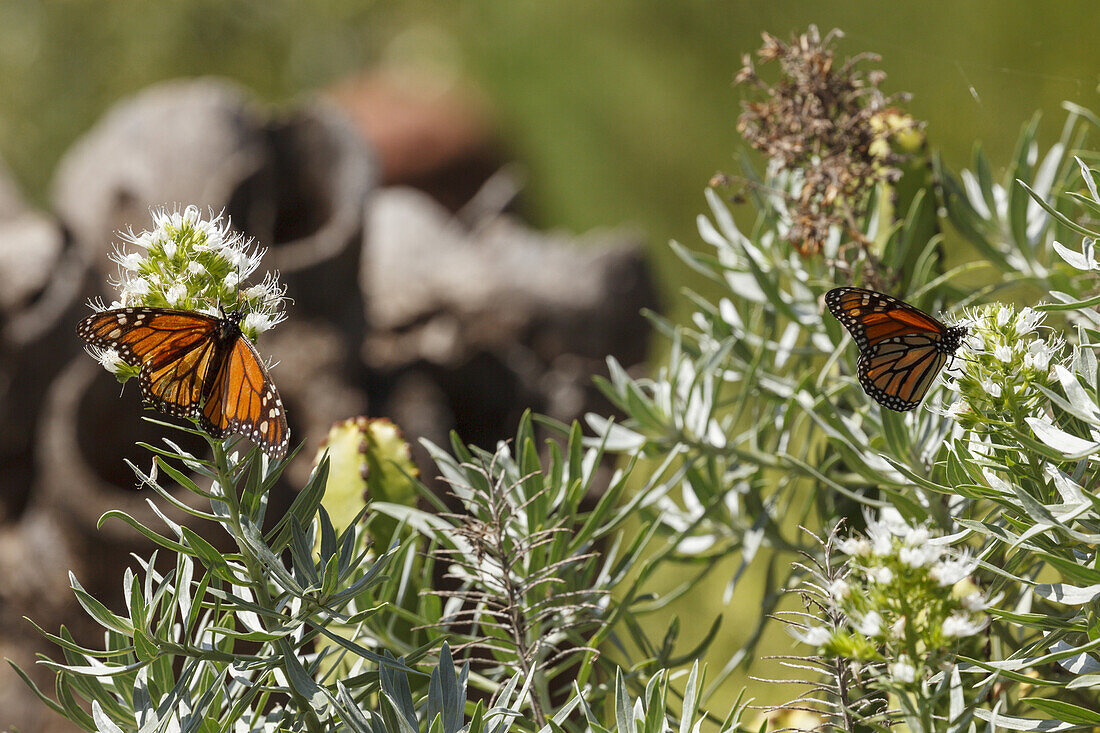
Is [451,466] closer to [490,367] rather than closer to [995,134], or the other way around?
[995,134]

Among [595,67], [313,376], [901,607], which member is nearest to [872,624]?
[901,607]

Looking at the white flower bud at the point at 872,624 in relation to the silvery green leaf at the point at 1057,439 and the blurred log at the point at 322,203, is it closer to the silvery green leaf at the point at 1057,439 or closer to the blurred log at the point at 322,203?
the silvery green leaf at the point at 1057,439

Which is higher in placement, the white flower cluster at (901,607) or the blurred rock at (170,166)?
the blurred rock at (170,166)

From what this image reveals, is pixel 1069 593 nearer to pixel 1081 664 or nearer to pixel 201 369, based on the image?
pixel 1081 664

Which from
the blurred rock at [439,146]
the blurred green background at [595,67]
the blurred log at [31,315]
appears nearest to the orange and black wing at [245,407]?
the blurred green background at [595,67]

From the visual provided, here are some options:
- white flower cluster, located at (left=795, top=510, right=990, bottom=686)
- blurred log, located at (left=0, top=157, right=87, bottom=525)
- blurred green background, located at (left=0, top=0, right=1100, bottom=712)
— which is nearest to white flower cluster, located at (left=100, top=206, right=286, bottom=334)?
white flower cluster, located at (left=795, top=510, right=990, bottom=686)

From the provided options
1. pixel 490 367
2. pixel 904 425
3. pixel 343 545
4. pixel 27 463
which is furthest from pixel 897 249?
pixel 27 463

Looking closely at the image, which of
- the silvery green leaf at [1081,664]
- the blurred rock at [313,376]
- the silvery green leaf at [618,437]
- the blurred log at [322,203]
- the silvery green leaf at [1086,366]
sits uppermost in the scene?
the blurred log at [322,203]

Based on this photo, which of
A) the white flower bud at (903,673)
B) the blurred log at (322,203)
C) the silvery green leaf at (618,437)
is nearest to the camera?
the white flower bud at (903,673)
